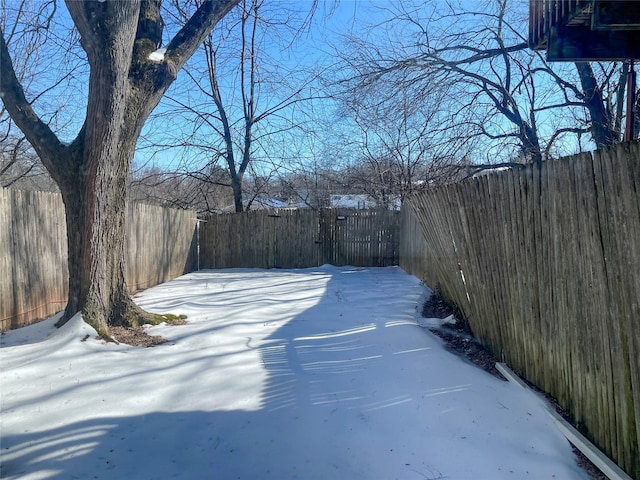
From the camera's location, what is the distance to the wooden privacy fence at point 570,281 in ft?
7.95

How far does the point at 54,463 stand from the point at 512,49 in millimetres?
10573

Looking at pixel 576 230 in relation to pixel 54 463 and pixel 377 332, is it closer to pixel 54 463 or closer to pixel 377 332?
pixel 377 332

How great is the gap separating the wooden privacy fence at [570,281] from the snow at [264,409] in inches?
13.9

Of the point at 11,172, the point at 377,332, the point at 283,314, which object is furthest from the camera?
the point at 11,172

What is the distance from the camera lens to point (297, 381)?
12.5 ft

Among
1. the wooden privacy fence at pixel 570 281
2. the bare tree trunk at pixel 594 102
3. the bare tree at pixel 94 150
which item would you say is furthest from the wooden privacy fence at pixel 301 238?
the bare tree at pixel 94 150

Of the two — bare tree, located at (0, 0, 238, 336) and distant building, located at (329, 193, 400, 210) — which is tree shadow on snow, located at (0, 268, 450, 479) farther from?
distant building, located at (329, 193, 400, 210)

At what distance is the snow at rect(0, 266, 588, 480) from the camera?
2586 mm

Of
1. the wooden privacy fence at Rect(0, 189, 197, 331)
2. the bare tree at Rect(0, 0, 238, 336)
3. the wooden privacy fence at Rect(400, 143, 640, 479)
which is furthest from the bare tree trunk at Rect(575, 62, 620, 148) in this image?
the wooden privacy fence at Rect(0, 189, 197, 331)

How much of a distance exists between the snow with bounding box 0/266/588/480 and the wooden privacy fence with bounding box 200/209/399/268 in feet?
29.5

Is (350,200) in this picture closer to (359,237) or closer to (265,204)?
(265,204)

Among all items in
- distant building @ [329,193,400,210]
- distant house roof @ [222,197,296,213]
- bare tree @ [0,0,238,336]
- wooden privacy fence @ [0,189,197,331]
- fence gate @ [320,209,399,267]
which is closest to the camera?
bare tree @ [0,0,238,336]

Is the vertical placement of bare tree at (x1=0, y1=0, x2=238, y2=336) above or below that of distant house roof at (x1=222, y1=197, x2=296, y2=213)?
below

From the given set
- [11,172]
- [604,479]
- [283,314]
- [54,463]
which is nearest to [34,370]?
[54,463]
